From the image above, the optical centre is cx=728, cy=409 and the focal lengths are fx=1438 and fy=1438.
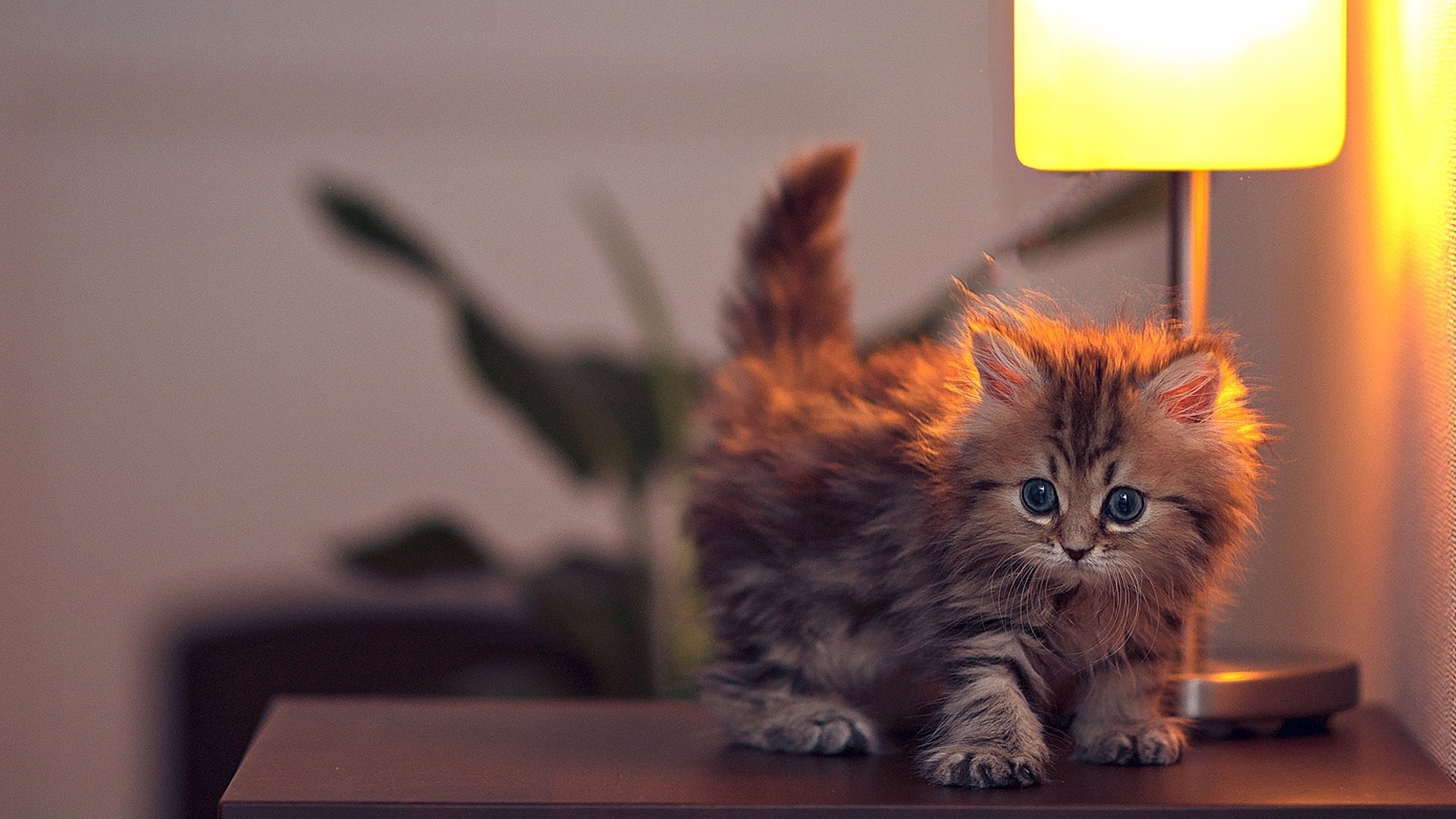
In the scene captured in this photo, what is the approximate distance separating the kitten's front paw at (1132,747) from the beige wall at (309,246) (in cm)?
123

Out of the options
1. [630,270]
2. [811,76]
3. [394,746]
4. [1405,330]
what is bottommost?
[394,746]

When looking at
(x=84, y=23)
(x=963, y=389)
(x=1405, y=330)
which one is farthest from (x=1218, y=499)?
(x=84, y=23)

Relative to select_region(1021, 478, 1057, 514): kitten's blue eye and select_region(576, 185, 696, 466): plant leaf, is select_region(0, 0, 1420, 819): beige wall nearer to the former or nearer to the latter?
select_region(576, 185, 696, 466): plant leaf

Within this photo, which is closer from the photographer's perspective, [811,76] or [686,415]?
[686,415]

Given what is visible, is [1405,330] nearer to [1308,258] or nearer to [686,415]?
[1308,258]

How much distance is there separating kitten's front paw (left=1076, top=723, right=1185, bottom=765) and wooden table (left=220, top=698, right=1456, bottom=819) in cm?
1

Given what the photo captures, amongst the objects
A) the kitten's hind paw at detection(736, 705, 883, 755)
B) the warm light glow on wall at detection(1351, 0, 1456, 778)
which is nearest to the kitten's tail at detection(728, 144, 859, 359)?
the kitten's hind paw at detection(736, 705, 883, 755)

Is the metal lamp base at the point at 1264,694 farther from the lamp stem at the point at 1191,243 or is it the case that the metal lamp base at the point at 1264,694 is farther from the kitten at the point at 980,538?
the lamp stem at the point at 1191,243

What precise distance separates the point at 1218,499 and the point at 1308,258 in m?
0.69

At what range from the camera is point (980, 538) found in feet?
3.07

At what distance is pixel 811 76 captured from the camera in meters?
2.27

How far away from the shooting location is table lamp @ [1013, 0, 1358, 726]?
1025 millimetres

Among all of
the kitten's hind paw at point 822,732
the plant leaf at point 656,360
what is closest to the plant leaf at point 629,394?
the plant leaf at point 656,360

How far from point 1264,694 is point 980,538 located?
352mm
